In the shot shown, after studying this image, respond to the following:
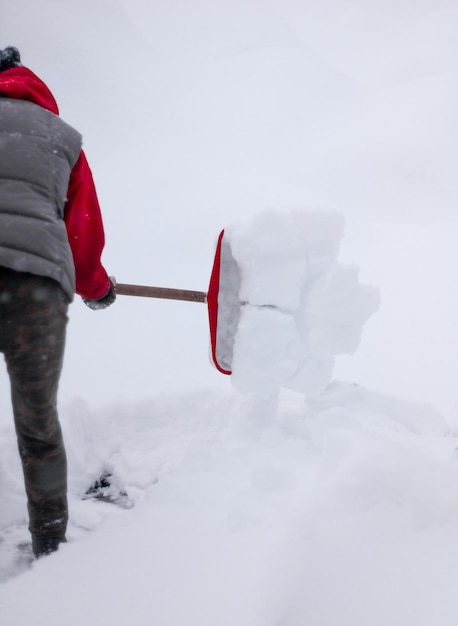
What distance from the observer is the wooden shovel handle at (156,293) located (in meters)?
2.14

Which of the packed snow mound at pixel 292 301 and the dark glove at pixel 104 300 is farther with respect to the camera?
the packed snow mound at pixel 292 301

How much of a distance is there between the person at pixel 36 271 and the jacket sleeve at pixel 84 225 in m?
0.02

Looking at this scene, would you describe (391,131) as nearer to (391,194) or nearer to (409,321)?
(391,194)

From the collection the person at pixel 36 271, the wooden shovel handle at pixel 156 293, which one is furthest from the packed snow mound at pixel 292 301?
the person at pixel 36 271

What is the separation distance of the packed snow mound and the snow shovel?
0.07 feet

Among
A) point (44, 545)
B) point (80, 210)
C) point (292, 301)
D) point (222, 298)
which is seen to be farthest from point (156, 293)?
point (44, 545)

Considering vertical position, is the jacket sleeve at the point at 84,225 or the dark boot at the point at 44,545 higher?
the jacket sleeve at the point at 84,225

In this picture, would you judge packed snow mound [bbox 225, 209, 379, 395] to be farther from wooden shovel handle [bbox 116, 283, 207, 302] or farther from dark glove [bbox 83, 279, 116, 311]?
dark glove [bbox 83, 279, 116, 311]

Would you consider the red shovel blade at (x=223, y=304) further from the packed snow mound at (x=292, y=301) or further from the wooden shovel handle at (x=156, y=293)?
the wooden shovel handle at (x=156, y=293)

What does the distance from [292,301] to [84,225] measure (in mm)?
1038

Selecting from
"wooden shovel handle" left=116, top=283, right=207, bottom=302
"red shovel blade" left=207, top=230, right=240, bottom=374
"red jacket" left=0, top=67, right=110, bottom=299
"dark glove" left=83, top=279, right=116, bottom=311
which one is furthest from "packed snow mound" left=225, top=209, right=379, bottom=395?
"red jacket" left=0, top=67, right=110, bottom=299

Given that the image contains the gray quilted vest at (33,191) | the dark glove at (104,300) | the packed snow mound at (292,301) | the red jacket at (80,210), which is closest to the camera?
the gray quilted vest at (33,191)

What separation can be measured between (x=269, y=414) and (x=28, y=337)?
1315 mm

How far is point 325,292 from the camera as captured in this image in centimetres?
221
